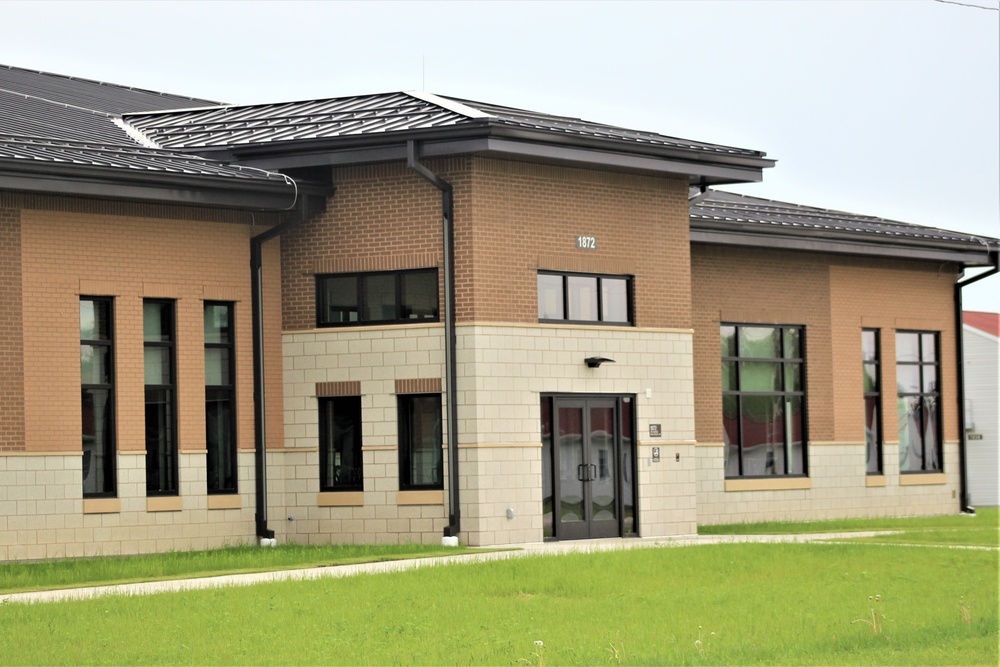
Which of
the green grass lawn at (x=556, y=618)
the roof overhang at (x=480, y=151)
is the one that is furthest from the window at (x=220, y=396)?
the green grass lawn at (x=556, y=618)

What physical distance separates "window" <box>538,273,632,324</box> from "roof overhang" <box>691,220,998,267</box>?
3572 mm

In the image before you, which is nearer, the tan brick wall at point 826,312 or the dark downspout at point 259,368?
the dark downspout at point 259,368

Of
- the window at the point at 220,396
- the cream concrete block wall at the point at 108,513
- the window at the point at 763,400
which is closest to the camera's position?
the cream concrete block wall at the point at 108,513

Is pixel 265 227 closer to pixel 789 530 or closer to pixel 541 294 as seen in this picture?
pixel 541 294

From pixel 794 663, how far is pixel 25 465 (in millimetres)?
12066

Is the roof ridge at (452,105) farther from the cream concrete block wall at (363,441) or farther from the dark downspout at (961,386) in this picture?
the dark downspout at (961,386)

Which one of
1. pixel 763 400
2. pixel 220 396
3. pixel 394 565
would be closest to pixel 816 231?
pixel 763 400

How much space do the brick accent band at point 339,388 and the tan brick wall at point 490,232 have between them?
0.91m

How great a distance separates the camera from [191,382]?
23812 millimetres

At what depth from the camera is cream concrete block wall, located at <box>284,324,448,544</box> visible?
78.7 ft

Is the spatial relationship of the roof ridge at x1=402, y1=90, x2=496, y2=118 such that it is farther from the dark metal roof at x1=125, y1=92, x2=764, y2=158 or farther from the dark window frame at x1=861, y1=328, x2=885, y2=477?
the dark window frame at x1=861, y1=328, x2=885, y2=477

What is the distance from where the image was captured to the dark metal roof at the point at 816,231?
29469 mm

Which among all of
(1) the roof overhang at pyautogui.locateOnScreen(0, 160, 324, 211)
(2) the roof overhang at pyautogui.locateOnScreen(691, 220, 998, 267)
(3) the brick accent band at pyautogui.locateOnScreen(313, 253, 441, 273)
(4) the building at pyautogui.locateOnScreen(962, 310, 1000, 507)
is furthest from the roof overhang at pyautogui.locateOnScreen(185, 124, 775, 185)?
(4) the building at pyautogui.locateOnScreen(962, 310, 1000, 507)

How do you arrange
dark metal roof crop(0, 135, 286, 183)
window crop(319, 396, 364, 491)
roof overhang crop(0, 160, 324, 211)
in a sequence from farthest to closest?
window crop(319, 396, 364, 491)
dark metal roof crop(0, 135, 286, 183)
roof overhang crop(0, 160, 324, 211)
